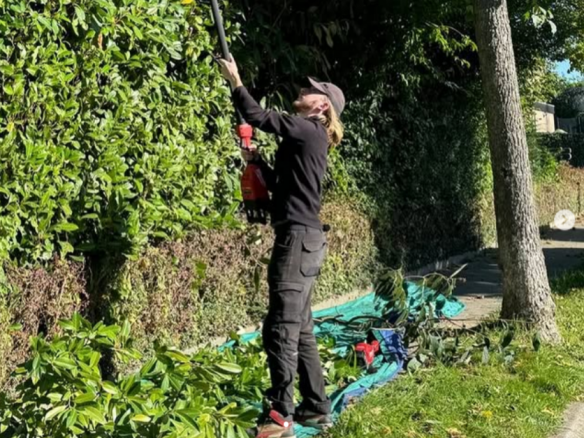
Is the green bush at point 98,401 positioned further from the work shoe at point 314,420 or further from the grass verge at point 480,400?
the grass verge at point 480,400

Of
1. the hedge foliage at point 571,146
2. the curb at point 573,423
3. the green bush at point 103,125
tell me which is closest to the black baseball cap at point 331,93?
the green bush at point 103,125

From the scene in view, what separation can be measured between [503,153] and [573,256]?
789 cm

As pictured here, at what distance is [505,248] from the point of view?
7316mm

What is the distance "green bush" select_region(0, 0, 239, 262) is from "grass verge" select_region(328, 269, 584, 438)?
6.88 feet

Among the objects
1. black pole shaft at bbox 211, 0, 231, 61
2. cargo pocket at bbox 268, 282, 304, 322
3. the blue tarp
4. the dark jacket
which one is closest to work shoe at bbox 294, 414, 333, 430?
the blue tarp

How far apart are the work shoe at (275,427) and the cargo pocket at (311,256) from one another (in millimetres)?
806

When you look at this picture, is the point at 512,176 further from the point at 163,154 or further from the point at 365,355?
the point at 163,154

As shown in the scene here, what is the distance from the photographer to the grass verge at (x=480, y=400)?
5020 millimetres

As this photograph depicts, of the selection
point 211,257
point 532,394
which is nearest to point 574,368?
point 532,394

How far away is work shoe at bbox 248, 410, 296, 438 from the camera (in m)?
4.52

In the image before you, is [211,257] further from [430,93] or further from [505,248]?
[430,93]

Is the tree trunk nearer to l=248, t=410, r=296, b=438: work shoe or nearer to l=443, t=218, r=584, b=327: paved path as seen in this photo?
l=443, t=218, r=584, b=327: paved path

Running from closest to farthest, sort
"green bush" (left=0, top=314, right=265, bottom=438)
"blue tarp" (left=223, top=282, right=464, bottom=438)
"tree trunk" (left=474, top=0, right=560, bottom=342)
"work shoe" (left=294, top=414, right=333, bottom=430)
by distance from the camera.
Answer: "green bush" (left=0, top=314, right=265, bottom=438), "work shoe" (left=294, top=414, right=333, bottom=430), "blue tarp" (left=223, top=282, right=464, bottom=438), "tree trunk" (left=474, top=0, right=560, bottom=342)

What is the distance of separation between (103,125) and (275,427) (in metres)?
2.48
